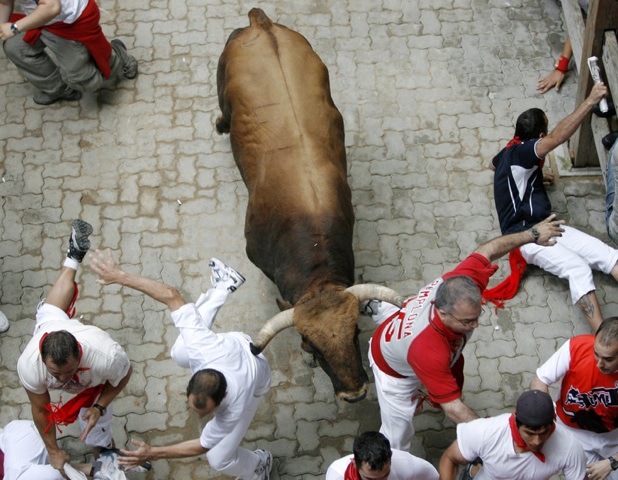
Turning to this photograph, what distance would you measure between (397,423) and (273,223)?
1.98m

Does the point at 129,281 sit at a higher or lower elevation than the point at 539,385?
higher

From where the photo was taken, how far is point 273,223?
6.45 m

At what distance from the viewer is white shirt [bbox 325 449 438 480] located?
4602mm

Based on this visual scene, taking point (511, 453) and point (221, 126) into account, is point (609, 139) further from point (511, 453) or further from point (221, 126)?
point (221, 126)

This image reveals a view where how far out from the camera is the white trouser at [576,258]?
664cm

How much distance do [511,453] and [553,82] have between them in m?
4.94

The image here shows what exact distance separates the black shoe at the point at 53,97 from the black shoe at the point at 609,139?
5538mm

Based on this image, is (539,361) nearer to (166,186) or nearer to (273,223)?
(273,223)

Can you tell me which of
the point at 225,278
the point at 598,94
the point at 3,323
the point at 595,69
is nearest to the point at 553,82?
the point at 595,69

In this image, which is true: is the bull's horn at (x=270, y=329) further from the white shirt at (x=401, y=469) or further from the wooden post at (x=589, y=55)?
the wooden post at (x=589, y=55)

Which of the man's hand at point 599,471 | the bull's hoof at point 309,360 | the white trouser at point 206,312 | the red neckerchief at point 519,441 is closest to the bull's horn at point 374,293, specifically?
the white trouser at point 206,312

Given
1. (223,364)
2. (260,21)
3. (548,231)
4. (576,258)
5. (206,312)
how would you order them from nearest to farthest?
(223,364)
(548,231)
(206,312)
(576,258)
(260,21)

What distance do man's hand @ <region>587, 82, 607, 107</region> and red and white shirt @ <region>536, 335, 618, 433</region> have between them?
2.21 meters

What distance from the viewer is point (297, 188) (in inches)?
250
